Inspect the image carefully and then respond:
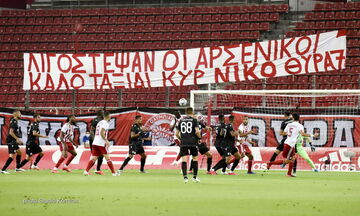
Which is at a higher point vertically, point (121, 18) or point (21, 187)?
point (121, 18)

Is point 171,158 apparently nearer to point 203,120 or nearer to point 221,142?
point 203,120

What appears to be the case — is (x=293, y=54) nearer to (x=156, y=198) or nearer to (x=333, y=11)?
(x=333, y=11)

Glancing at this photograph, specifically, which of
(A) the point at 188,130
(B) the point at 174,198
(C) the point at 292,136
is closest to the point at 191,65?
(C) the point at 292,136

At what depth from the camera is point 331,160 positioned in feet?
85.4

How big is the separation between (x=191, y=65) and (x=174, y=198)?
15.1 m

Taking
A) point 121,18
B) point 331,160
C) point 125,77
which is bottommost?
point 331,160

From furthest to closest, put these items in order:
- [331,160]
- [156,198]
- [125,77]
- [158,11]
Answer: [158,11], [125,77], [331,160], [156,198]

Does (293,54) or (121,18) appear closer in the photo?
(293,54)

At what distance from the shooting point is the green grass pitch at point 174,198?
34.6ft

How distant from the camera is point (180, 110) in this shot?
2727cm

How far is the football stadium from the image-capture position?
45.5 ft

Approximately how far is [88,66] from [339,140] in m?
10.2

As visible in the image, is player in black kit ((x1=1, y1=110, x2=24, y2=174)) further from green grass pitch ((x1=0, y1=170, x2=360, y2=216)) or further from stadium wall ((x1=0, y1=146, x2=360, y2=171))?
green grass pitch ((x1=0, y1=170, x2=360, y2=216))

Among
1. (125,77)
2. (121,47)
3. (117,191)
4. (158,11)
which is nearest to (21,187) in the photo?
(117,191)
